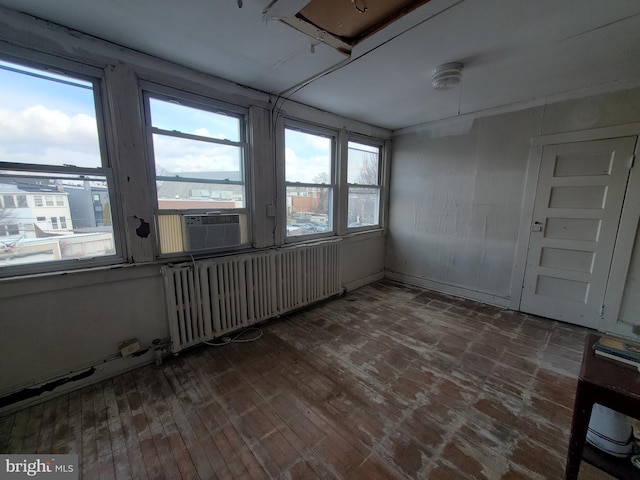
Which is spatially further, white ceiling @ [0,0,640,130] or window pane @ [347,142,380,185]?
window pane @ [347,142,380,185]

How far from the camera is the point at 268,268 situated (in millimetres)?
2863

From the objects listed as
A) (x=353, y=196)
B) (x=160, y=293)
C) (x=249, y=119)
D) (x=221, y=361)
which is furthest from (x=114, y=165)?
(x=353, y=196)

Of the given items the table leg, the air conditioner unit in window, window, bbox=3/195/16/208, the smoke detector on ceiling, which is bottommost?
the table leg

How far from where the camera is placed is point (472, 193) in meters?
3.51

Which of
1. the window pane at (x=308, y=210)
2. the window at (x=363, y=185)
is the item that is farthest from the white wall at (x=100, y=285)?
the window at (x=363, y=185)

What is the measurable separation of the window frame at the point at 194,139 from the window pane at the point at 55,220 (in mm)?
338

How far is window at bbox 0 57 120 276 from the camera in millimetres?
1636

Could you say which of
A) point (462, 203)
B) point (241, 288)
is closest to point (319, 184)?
point (241, 288)

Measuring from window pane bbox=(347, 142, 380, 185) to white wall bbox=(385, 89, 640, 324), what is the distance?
0.34 m

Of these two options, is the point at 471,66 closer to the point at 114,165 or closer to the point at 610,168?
the point at 610,168

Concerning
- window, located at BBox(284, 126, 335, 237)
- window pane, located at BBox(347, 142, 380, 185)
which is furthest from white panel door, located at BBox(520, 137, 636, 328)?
window, located at BBox(284, 126, 335, 237)

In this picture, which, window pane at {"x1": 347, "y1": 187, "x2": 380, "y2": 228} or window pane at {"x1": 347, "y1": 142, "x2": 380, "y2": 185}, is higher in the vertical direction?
window pane at {"x1": 347, "y1": 142, "x2": 380, "y2": 185}

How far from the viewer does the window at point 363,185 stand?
12.9ft

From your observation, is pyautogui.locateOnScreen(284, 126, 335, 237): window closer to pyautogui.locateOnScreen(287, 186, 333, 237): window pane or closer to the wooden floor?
pyautogui.locateOnScreen(287, 186, 333, 237): window pane
